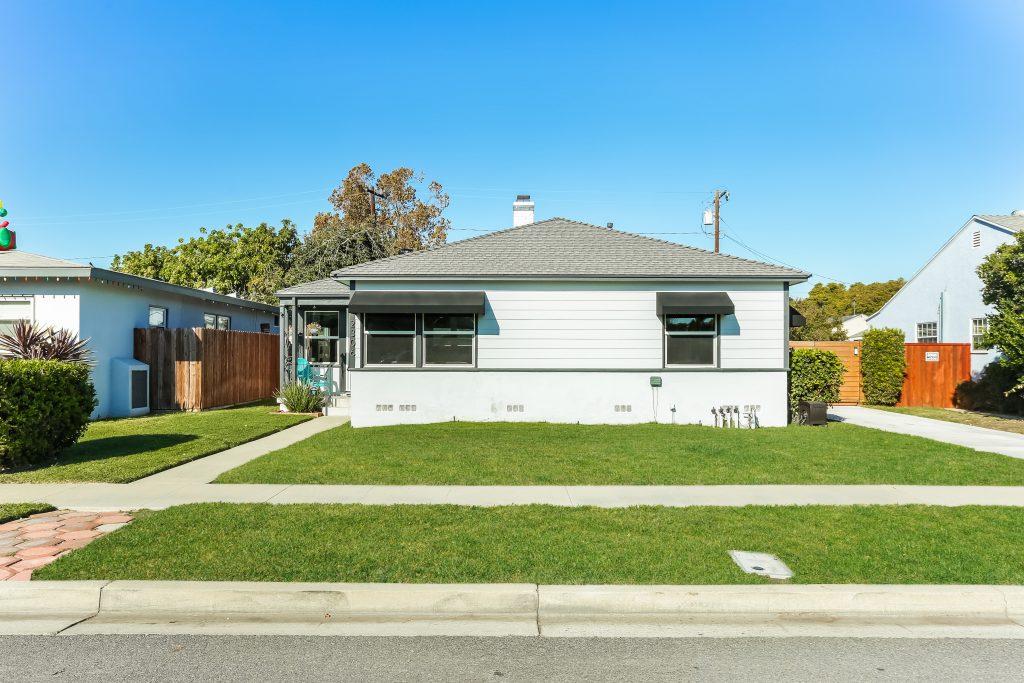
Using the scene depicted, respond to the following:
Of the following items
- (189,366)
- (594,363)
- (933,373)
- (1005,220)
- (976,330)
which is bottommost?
Result: (933,373)

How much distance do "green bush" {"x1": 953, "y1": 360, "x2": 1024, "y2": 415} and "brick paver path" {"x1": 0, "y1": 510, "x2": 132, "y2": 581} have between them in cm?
1959

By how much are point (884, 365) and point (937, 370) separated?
1611mm

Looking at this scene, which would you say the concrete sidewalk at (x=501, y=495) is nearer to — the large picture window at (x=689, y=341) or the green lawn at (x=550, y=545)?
the green lawn at (x=550, y=545)

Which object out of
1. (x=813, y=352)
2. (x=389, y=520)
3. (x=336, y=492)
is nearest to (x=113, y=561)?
(x=389, y=520)

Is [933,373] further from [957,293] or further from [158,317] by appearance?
[158,317]

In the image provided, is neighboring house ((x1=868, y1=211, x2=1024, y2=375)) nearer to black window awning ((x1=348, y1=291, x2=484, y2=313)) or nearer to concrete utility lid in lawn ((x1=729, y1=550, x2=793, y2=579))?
black window awning ((x1=348, y1=291, x2=484, y2=313))

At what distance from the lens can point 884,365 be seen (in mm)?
21078

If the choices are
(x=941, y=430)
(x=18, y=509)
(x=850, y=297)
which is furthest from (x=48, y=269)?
(x=850, y=297)

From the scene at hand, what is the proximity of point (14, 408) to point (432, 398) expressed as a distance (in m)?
7.65

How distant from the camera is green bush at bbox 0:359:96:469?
9.17m

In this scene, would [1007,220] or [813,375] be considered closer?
[813,375]

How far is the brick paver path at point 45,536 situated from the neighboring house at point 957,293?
22975 millimetres

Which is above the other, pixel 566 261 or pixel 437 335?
pixel 566 261

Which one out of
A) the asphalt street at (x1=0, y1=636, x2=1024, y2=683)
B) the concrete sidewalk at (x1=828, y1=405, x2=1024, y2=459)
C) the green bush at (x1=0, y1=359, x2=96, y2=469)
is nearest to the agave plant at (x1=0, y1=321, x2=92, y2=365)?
the green bush at (x1=0, y1=359, x2=96, y2=469)
